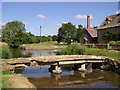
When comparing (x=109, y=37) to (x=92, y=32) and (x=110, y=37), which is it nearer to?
(x=110, y=37)

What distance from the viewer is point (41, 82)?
1258 cm

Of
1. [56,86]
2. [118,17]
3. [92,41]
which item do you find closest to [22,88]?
[56,86]

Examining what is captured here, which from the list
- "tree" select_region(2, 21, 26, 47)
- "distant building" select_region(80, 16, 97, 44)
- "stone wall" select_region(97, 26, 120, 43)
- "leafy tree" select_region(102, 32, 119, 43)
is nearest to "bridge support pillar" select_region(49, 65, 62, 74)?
"leafy tree" select_region(102, 32, 119, 43)

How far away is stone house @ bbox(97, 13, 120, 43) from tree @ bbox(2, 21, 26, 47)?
121 feet

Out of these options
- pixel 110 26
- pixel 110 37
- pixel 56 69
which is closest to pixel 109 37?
pixel 110 37

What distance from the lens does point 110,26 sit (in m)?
38.6

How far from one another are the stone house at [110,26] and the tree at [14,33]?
1457 inches

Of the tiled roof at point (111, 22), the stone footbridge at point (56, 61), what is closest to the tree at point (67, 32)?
the tiled roof at point (111, 22)

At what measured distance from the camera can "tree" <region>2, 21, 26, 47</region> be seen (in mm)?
65062

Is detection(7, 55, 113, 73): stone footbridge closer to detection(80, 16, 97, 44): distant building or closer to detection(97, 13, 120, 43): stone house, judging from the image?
detection(97, 13, 120, 43): stone house

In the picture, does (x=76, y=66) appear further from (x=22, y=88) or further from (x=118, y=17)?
(x=118, y=17)

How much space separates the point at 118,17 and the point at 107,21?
10.8 feet

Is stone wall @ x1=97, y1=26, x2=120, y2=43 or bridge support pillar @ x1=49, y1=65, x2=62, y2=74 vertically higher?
stone wall @ x1=97, y1=26, x2=120, y2=43

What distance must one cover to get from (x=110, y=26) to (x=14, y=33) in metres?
43.7
